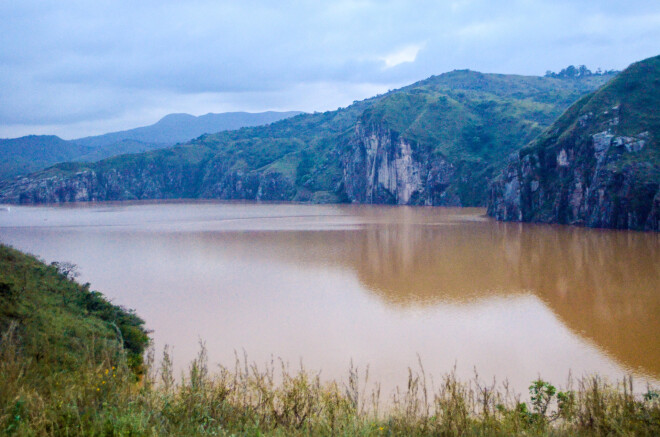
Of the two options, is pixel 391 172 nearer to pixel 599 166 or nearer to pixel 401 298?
pixel 599 166

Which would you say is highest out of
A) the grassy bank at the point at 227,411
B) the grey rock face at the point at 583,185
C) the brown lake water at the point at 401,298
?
the grey rock face at the point at 583,185

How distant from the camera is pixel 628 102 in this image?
52031 millimetres

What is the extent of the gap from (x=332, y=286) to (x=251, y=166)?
12908 centimetres

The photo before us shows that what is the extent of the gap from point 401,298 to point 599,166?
35.0 m

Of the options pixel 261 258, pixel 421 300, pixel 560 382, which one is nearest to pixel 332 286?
pixel 421 300

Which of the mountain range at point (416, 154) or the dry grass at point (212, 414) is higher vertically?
the mountain range at point (416, 154)

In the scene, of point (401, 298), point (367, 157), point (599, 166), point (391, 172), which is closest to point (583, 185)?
point (599, 166)

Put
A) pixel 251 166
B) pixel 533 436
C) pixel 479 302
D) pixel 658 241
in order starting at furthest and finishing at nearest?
pixel 251 166 → pixel 658 241 → pixel 479 302 → pixel 533 436

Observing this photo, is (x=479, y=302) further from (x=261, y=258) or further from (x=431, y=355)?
(x=261, y=258)

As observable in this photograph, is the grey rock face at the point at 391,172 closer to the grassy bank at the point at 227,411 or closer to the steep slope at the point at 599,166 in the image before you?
the steep slope at the point at 599,166

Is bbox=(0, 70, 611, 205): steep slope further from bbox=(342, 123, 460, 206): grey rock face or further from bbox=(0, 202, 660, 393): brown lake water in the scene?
bbox=(0, 202, 660, 393): brown lake water

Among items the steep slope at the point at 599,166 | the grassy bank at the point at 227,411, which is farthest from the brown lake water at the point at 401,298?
the grassy bank at the point at 227,411

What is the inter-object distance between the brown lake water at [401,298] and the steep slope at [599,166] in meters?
3.80

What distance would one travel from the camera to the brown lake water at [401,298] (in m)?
16.0
